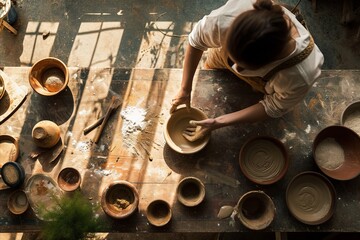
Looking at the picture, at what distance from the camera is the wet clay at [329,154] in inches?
101

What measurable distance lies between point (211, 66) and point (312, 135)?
96cm

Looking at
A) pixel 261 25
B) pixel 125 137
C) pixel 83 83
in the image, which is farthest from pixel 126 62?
pixel 261 25

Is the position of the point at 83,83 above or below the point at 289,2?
above

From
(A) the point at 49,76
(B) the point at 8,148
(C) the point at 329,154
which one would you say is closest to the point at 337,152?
(C) the point at 329,154

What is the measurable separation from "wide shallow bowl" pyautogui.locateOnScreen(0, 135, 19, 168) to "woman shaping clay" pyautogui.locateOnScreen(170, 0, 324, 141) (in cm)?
123

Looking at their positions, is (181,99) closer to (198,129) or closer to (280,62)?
(198,129)

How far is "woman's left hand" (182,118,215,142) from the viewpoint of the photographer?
2471 mm

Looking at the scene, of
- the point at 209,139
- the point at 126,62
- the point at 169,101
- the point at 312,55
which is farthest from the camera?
the point at 126,62

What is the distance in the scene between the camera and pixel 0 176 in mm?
2621

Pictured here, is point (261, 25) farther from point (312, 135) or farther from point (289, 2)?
point (289, 2)

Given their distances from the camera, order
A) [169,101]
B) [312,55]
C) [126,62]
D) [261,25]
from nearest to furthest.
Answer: [261,25] < [312,55] < [169,101] < [126,62]

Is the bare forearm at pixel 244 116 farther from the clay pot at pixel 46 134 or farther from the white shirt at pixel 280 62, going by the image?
the clay pot at pixel 46 134

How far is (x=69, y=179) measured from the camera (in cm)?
258

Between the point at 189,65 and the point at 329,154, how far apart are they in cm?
125
